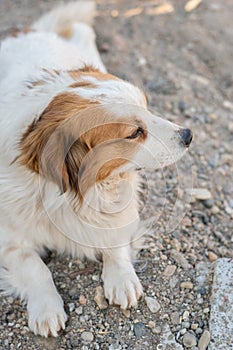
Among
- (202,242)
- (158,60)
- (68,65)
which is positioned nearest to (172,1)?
(158,60)

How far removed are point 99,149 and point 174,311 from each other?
979 millimetres

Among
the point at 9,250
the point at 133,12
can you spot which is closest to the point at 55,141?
the point at 9,250

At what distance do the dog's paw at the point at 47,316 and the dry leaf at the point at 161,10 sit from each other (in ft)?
11.3

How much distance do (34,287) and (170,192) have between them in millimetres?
1156

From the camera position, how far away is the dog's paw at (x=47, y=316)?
2.77 meters

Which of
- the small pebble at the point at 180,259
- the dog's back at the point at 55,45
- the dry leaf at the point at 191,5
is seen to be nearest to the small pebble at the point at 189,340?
the small pebble at the point at 180,259

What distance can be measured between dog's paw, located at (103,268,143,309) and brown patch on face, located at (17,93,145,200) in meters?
0.59

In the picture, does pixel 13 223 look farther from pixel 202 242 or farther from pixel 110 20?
pixel 110 20

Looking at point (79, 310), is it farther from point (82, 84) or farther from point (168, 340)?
point (82, 84)

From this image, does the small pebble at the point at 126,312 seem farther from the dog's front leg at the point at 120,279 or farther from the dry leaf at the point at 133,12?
the dry leaf at the point at 133,12

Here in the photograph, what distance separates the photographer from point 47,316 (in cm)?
278

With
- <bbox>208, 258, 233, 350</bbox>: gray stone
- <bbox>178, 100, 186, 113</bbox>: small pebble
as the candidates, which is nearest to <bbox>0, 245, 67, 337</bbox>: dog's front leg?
<bbox>208, 258, 233, 350</bbox>: gray stone

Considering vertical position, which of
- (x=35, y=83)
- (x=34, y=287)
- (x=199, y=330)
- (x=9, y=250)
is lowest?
(x=199, y=330)

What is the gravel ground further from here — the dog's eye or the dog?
the dog's eye
